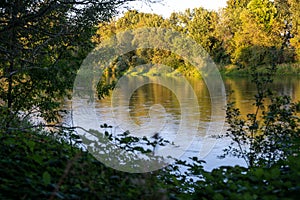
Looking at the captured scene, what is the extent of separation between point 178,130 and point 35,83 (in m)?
4.84

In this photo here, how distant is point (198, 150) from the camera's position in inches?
286

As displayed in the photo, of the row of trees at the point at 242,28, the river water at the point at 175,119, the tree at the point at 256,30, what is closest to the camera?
the river water at the point at 175,119

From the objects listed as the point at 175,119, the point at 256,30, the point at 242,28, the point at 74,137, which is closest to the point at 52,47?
the point at 74,137

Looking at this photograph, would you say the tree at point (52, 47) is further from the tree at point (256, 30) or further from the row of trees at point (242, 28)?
the tree at point (256, 30)

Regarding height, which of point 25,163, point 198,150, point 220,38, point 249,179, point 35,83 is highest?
point 220,38

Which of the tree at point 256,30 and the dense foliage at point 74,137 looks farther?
the tree at point 256,30

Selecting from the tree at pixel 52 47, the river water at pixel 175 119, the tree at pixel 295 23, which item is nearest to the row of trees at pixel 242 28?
the tree at pixel 295 23

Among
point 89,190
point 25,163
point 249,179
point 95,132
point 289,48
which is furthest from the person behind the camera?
point 289,48

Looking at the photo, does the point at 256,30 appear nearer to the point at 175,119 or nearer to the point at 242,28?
the point at 242,28

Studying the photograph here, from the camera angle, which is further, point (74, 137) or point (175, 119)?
point (175, 119)

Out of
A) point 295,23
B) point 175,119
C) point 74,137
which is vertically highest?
point 295,23

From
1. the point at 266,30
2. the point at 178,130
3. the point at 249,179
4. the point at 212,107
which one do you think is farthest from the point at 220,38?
the point at 249,179

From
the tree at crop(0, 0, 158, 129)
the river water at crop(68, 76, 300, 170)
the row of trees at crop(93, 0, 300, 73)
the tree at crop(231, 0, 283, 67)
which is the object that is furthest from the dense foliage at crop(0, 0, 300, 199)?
the tree at crop(231, 0, 283, 67)

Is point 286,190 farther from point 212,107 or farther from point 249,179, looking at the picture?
point 212,107
